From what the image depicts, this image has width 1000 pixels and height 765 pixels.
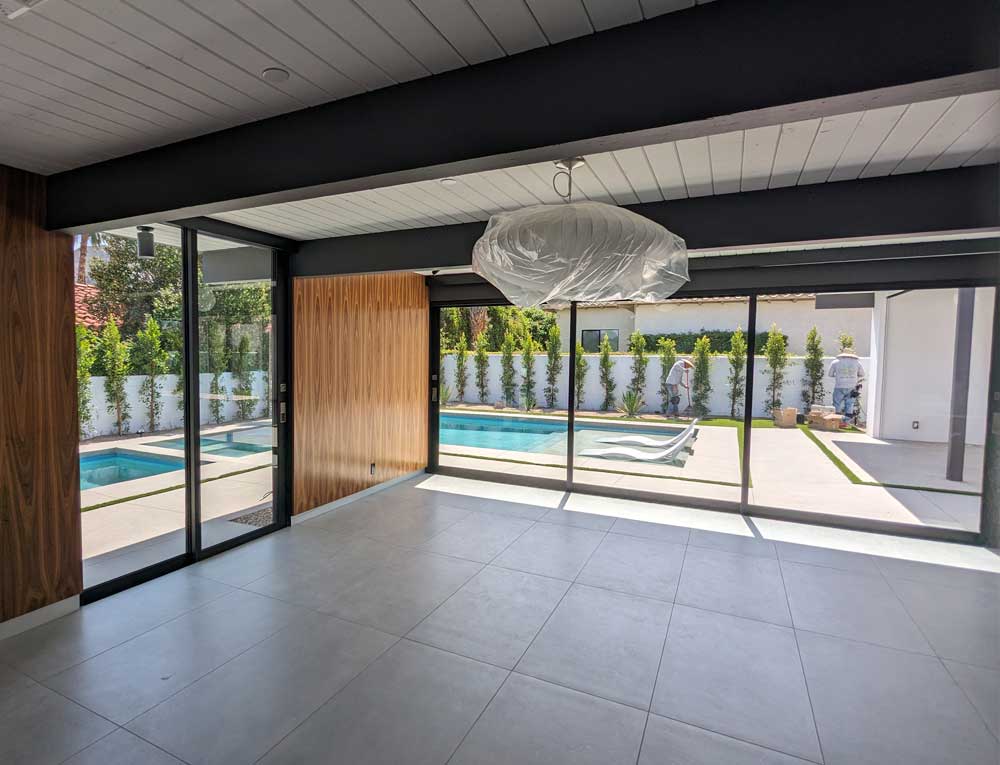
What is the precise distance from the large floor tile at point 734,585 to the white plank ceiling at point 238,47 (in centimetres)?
312

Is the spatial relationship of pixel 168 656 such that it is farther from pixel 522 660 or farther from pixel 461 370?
pixel 461 370

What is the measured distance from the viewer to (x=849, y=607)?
3.12 m

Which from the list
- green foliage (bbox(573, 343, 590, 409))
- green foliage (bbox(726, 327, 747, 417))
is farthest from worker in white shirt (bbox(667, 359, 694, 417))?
green foliage (bbox(573, 343, 590, 409))

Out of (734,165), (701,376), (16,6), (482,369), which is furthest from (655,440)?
(16,6)

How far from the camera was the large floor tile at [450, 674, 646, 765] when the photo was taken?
192cm

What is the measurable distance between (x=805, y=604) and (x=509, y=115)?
3.31m

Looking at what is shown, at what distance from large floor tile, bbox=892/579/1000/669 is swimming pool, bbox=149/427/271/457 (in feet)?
15.3

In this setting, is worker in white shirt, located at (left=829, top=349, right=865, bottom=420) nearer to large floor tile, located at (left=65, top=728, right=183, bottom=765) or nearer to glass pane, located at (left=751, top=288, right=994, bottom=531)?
glass pane, located at (left=751, top=288, right=994, bottom=531)

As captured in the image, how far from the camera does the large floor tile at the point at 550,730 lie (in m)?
1.92

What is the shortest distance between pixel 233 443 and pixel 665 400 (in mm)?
4338

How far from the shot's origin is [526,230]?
191cm

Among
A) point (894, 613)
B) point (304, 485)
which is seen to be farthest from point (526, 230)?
point (304, 485)

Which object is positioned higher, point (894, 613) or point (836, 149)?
point (836, 149)

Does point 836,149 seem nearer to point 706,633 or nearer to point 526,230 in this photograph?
point 526,230
